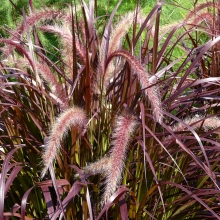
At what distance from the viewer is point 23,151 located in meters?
2.28

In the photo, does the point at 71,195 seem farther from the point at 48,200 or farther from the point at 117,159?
the point at 117,159

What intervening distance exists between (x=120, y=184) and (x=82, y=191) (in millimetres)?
159

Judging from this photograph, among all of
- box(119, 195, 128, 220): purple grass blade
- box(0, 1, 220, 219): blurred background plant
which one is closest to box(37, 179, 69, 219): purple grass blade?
box(0, 1, 220, 219): blurred background plant

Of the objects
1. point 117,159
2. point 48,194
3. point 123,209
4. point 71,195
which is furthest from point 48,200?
point 117,159

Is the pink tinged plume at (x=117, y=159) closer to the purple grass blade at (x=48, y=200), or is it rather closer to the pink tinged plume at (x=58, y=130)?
the pink tinged plume at (x=58, y=130)

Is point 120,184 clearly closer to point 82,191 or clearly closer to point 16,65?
point 82,191

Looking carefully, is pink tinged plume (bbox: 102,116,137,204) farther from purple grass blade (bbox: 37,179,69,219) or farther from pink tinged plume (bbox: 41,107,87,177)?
purple grass blade (bbox: 37,179,69,219)

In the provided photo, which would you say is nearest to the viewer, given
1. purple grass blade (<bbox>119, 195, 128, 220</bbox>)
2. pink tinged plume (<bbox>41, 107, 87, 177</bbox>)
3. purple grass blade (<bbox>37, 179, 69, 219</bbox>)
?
pink tinged plume (<bbox>41, 107, 87, 177</bbox>)

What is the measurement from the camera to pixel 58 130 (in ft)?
5.36

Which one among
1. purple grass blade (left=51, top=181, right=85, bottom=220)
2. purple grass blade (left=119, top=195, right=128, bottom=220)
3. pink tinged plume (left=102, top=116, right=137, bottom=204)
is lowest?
purple grass blade (left=119, top=195, right=128, bottom=220)

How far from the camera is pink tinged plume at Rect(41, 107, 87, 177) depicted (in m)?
1.58

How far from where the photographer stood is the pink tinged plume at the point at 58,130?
1.58 metres

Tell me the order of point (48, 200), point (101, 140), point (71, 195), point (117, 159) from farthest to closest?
point (101, 140) < point (48, 200) < point (71, 195) < point (117, 159)

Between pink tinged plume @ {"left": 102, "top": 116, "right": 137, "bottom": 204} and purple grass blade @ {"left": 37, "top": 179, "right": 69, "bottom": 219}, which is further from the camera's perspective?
purple grass blade @ {"left": 37, "top": 179, "right": 69, "bottom": 219}
